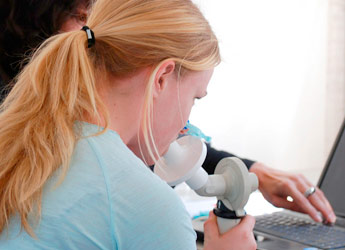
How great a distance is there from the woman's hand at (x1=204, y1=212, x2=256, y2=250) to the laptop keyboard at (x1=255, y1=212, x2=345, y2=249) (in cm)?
20

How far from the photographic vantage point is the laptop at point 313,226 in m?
0.97

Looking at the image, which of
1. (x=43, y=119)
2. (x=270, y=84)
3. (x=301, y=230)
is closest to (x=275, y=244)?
(x=301, y=230)

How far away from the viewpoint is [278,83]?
269cm

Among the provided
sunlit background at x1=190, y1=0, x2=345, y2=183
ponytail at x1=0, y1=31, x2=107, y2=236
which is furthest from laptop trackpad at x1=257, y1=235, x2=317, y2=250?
sunlit background at x1=190, y1=0, x2=345, y2=183

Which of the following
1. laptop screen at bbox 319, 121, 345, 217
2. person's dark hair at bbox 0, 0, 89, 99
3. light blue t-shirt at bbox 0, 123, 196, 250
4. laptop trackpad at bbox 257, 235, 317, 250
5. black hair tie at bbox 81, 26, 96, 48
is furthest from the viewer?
laptop screen at bbox 319, 121, 345, 217

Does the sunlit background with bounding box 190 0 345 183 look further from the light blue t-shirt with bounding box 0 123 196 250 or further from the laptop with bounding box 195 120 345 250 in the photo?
the light blue t-shirt with bounding box 0 123 196 250

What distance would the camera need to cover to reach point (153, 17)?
2.58ft

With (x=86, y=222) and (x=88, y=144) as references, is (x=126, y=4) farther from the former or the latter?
(x=86, y=222)

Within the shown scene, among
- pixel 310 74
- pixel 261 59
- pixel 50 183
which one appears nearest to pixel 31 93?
pixel 50 183

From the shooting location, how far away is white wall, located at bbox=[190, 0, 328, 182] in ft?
7.95

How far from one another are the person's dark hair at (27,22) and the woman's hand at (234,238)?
59 centimetres

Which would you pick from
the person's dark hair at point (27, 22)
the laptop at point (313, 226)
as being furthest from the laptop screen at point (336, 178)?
the person's dark hair at point (27, 22)

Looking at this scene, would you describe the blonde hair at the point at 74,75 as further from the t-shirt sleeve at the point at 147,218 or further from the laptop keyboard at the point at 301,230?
the laptop keyboard at the point at 301,230

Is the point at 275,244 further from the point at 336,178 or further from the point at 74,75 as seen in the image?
the point at 74,75
